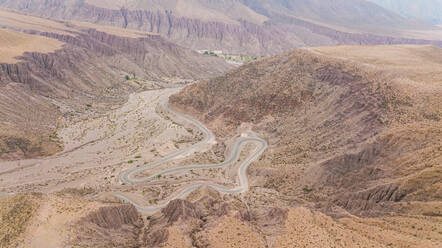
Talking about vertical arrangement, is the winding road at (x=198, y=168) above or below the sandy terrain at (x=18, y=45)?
below

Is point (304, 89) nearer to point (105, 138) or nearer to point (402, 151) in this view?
point (402, 151)

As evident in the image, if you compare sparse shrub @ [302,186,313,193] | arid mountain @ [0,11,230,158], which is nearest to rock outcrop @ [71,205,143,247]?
sparse shrub @ [302,186,313,193]

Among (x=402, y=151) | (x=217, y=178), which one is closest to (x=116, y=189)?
(x=217, y=178)

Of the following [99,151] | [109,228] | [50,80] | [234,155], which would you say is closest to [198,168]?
[234,155]

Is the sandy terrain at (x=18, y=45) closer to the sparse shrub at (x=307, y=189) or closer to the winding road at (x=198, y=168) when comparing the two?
the winding road at (x=198, y=168)

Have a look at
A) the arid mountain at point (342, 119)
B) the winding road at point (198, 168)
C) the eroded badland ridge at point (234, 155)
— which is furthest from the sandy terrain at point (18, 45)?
the winding road at point (198, 168)

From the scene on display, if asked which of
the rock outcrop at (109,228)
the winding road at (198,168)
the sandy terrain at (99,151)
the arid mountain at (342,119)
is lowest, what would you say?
the sandy terrain at (99,151)

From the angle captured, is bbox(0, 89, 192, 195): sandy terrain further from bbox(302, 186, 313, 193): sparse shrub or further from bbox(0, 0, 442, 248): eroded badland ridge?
bbox(302, 186, 313, 193): sparse shrub
